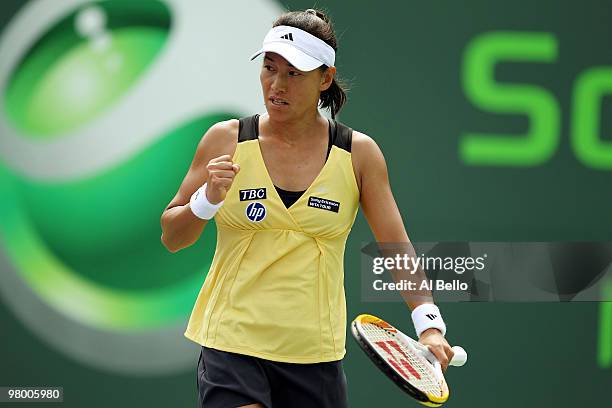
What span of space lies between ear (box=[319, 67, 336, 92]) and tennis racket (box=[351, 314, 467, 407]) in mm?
803

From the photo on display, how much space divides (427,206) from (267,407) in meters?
2.12

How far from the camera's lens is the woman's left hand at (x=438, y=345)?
3.15 m

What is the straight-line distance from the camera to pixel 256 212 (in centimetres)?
320

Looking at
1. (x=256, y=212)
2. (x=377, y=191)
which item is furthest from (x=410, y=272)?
(x=256, y=212)

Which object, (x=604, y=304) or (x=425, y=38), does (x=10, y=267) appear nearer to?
(x=425, y=38)

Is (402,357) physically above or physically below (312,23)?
below

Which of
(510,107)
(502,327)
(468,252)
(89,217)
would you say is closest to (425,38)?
(510,107)

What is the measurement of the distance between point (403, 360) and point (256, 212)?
64 centimetres

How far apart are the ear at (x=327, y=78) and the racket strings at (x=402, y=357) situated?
83 cm

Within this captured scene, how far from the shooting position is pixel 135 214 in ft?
16.4

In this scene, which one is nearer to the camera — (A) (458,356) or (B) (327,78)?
(A) (458,356)

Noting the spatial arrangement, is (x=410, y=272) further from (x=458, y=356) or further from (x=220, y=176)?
(x=220, y=176)

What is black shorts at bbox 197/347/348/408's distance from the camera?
3.14 metres

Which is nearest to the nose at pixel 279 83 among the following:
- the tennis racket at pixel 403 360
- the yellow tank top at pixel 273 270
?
the yellow tank top at pixel 273 270
